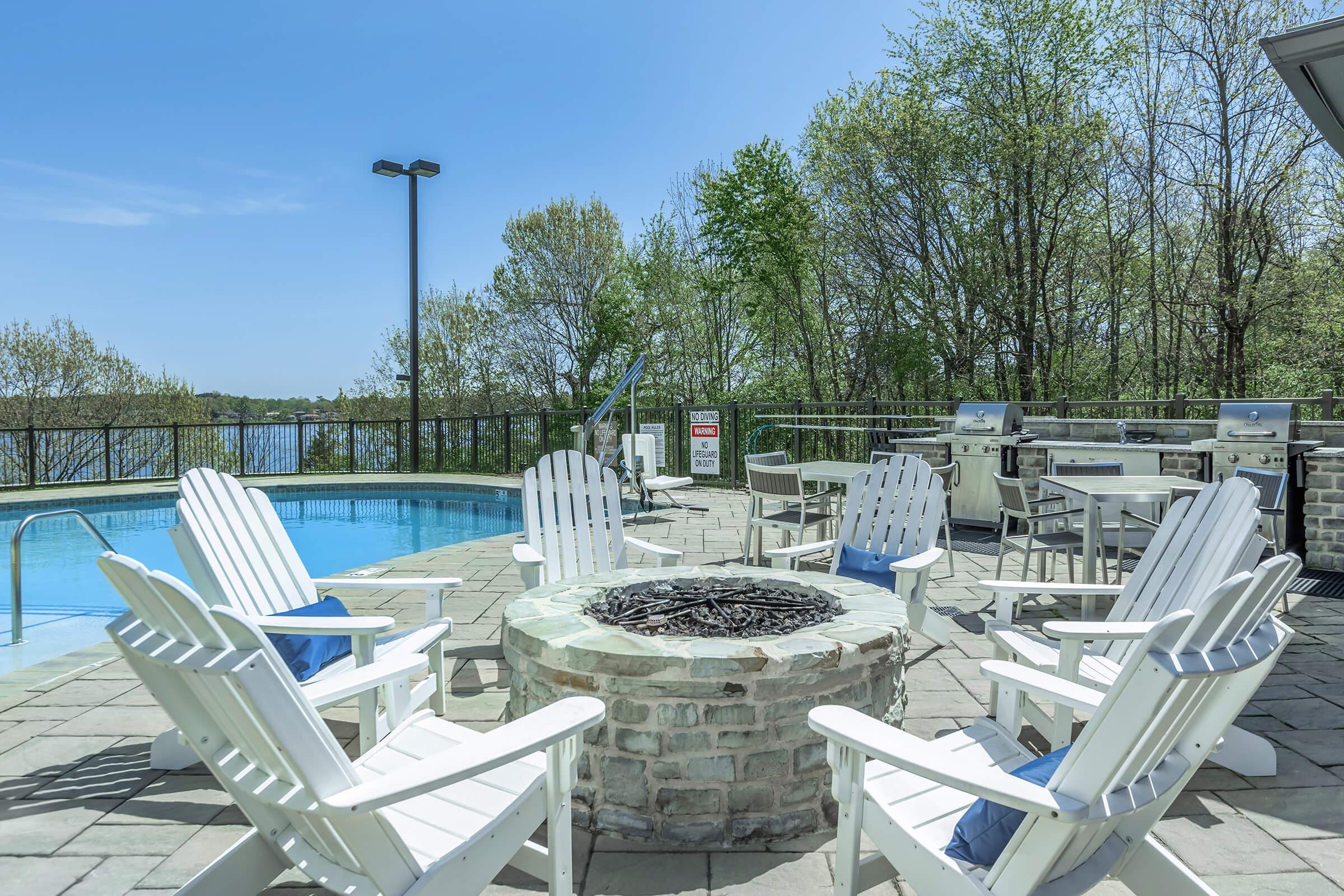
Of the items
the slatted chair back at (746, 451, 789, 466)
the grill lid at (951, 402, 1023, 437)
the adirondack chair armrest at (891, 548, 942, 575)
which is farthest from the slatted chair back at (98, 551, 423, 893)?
the grill lid at (951, 402, 1023, 437)

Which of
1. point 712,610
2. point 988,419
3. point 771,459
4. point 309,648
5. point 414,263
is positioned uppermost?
point 414,263

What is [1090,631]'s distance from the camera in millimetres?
2178

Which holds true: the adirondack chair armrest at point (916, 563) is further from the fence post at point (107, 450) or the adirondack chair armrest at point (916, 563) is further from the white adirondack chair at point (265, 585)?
the fence post at point (107, 450)

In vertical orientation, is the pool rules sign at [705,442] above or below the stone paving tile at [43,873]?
above

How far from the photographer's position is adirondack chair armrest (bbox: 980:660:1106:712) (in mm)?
1788

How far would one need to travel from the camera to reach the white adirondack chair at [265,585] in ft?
7.68

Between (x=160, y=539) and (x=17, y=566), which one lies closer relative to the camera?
(x=17, y=566)

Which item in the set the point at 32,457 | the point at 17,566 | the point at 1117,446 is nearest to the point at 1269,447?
the point at 1117,446

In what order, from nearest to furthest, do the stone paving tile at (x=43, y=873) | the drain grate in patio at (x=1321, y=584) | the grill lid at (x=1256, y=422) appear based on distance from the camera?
the stone paving tile at (x=43, y=873) < the drain grate in patio at (x=1321, y=584) < the grill lid at (x=1256, y=422)

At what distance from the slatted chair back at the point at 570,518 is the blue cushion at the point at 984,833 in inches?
94.0

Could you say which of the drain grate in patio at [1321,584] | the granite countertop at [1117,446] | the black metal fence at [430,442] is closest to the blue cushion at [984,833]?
the drain grate in patio at [1321,584]

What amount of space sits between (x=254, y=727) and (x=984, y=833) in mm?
1294

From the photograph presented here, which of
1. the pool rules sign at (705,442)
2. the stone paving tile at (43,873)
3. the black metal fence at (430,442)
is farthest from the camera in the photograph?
the pool rules sign at (705,442)

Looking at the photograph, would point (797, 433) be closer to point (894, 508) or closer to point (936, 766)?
point (894, 508)
